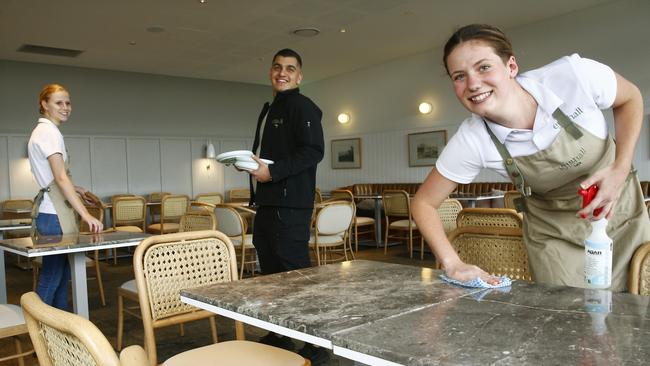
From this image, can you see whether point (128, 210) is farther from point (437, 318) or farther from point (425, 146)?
point (437, 318)

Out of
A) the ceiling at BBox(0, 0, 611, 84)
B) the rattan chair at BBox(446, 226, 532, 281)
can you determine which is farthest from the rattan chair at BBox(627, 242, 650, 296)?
the ceiling at BBox(0, 0, 611, 84)

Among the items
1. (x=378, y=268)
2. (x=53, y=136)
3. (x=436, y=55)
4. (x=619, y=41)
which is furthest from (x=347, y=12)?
(x=378, y=268)

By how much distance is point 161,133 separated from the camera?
Answer: 10.0 meters

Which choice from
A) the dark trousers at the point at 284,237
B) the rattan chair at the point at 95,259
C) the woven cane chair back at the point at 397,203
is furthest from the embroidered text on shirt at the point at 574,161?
the woven cane chair back at the point at 397,203

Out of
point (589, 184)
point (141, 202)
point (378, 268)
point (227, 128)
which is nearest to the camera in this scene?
point (589, 184)

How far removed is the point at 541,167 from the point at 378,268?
1.92ft

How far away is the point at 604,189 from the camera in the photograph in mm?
1165

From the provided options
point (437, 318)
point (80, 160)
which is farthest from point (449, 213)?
point (80, 160)

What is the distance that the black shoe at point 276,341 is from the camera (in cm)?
259

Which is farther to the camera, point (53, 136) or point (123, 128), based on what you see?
point (123, 128)

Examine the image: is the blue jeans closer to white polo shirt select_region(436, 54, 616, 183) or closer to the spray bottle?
white polo shirt select_region(436, 54, 616, 183)

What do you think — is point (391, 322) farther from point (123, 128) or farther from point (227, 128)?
point (227, 128)

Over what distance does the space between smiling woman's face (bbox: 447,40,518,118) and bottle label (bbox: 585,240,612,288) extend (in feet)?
1.27

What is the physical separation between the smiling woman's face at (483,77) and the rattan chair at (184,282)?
3.07 feet
